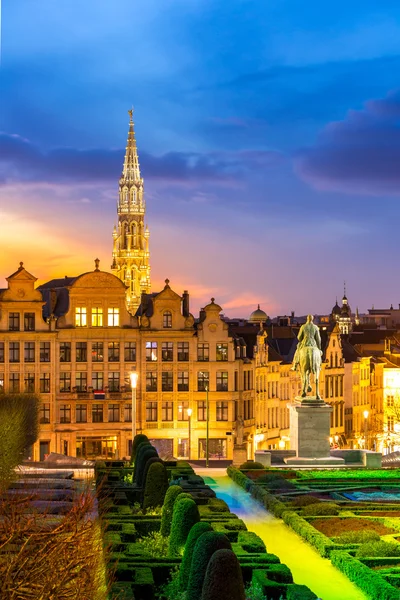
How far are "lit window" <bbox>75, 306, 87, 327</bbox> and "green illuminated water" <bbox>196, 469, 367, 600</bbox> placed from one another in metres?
38.4

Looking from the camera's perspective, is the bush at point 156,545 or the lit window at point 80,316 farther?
the lit window at point 80,316

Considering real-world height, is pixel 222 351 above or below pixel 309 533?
above

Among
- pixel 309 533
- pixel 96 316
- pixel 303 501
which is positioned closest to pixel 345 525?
pixel 309 533

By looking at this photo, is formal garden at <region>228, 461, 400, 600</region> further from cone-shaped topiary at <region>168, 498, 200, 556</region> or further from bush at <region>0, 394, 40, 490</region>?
bush at <region>0, 394, 40, 490</region>

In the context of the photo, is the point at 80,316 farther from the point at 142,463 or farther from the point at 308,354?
the point at 142,463

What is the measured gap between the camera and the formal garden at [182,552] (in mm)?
22469

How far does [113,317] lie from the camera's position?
90562mm

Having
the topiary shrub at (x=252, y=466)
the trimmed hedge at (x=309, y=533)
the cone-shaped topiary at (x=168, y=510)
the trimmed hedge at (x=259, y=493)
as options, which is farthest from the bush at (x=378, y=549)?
the topiary shrub at (x=252, y=466)

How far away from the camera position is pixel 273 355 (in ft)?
336

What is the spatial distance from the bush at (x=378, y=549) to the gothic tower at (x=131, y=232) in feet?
476

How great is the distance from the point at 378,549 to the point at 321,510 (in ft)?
29.2

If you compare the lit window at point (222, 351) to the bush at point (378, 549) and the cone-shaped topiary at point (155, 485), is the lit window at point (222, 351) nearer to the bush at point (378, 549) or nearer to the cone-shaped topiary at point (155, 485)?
the cone-shaped topiary at point (155, 485)

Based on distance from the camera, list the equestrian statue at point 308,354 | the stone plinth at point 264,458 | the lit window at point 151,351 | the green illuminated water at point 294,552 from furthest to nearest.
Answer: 1. the lit window at point 151,351
2. the stone plinth at point 264,458
3. the equestrian statue at point 308,354
4. the green illuminated water at point 294,552

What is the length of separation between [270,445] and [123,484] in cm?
5108
